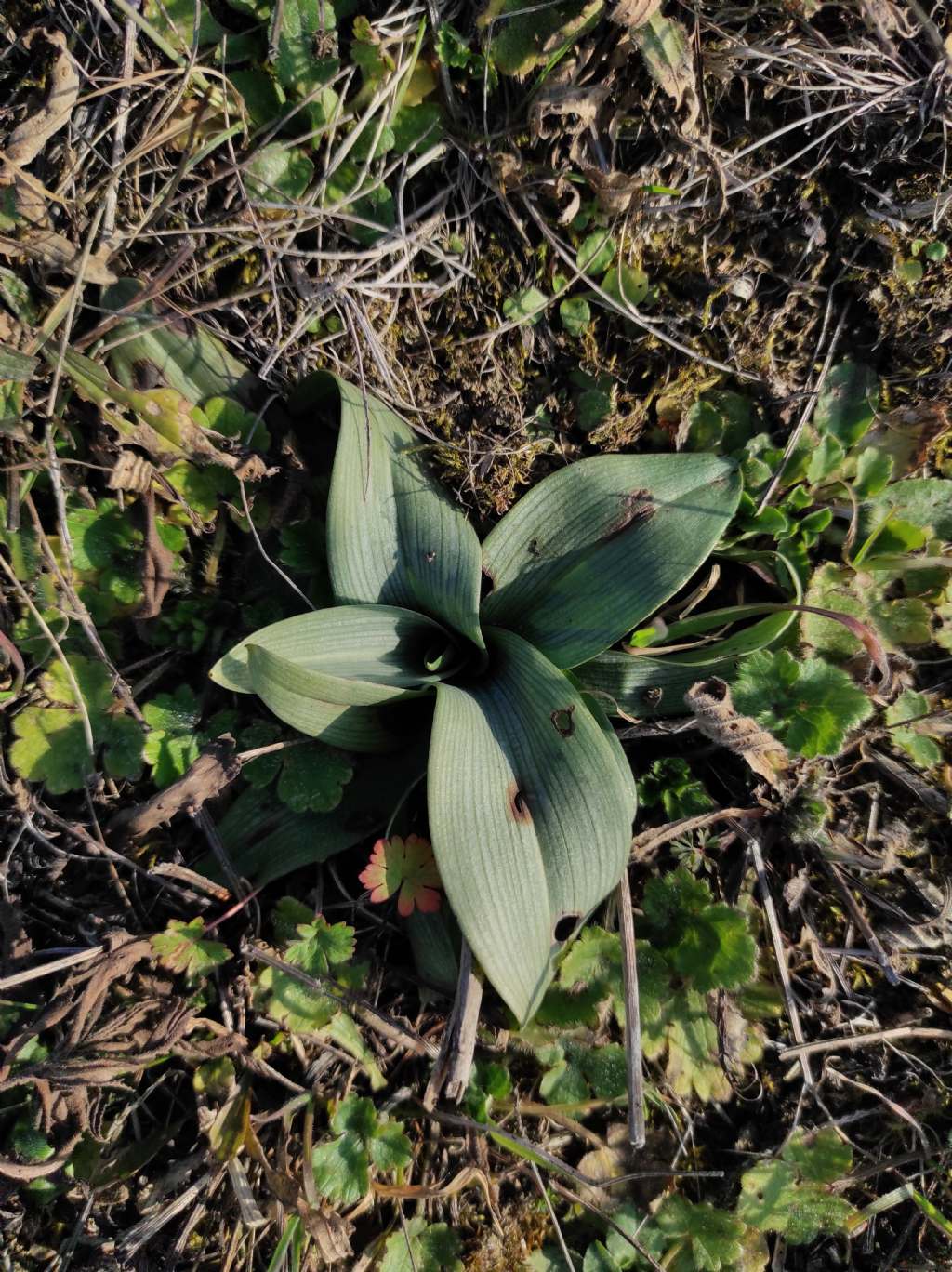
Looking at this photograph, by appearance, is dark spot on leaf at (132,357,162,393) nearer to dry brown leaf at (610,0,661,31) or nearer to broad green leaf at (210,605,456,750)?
broad green leaf at (210,605,456,750)

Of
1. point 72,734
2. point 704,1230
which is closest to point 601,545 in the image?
point 72,734

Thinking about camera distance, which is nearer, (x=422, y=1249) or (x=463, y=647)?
(x=422, y=1249)

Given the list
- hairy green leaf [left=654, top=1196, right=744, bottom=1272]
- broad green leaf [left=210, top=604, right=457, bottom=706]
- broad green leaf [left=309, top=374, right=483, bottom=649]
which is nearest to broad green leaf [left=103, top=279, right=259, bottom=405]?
broad green leaf [left=309, top=374, right=483, bottom=649]

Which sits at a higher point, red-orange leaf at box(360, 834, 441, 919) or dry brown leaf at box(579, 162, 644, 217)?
dry brown leaf at box(579, 162, 644, 217)

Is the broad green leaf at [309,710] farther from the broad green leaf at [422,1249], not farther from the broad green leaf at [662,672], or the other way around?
the broad green leaf at [422,1249]

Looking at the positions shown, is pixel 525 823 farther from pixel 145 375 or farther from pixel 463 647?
pixel 145 375

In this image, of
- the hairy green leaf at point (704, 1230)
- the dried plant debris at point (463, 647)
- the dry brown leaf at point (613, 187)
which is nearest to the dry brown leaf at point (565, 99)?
the dried plant debris at point (463, 647)
